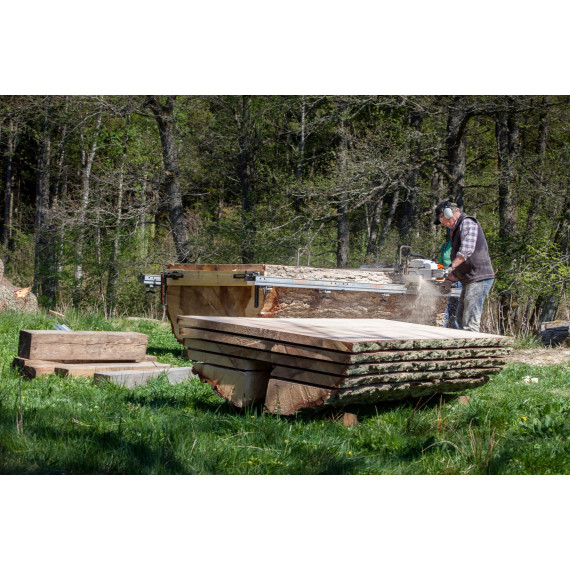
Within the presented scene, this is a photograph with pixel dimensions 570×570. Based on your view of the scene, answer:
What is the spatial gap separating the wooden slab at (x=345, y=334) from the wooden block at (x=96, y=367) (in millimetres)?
1711

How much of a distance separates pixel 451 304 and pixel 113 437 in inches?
291

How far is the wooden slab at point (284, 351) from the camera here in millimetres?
4480

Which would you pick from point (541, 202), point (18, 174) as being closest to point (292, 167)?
point (541, 202)

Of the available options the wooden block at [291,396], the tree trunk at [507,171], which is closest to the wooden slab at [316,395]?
the wooden block at [291,396]

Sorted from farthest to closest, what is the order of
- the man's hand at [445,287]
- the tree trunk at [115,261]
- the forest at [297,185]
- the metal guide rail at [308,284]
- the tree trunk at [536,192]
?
the tree trunk at [115,261]
the forest at [297,185]
the tree trunk at [536,192]
the man's hand at [445,287]
the metal guide rail at [308,284]

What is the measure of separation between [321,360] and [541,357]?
602 centimetres

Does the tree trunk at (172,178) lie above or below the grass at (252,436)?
above

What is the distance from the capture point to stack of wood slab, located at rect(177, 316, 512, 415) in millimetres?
4512

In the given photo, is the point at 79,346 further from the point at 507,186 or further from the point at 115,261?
the point at 507,186

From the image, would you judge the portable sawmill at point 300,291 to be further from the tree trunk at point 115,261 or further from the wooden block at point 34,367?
the tree trunk at point 115,261

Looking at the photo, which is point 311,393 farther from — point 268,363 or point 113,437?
point 113,437

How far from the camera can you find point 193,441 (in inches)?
161

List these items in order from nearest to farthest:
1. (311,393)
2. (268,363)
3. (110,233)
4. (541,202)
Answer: (311,393)
(268,363)
(541,202)
(110,233)

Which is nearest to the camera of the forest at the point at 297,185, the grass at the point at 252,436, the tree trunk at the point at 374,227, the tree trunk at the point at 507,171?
the grass at the point at 252,436
